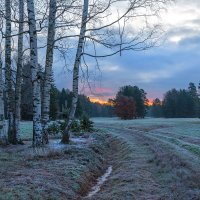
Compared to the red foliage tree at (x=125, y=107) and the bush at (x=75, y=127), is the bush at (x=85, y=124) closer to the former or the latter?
the bush at (x=75, y=127)

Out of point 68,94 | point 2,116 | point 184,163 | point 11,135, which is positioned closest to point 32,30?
point 2,116

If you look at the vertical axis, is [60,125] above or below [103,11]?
below

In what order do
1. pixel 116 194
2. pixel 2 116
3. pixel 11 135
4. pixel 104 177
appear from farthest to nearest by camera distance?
pixel 11 135 < pixel 2 116 < pixel 104 177 < pixel 116 194

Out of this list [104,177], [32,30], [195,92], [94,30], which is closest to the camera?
[104,177]

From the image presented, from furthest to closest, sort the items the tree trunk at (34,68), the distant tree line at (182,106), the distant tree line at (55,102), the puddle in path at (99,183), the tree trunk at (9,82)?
1. the distant tree line at (182,106)
2. the distant tree line at (55,102)
3. the tree trunk at (9,82)
4. the tree trunk at (34,68)
5. the puddle in path at (99,183)

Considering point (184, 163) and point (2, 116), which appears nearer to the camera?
point (184, 163)

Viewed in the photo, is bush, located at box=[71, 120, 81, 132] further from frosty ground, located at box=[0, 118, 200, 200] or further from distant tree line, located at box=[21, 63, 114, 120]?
frosty ground, located at box=[0, 118, 200, 200]

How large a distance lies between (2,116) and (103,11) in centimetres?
726

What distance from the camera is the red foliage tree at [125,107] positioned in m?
104

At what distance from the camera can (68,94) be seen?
101250 millimetres

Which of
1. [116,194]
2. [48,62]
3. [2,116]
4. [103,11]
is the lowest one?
[116,194]

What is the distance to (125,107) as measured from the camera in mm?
105188

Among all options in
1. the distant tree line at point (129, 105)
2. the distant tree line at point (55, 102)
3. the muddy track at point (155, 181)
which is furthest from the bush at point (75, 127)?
the distant tree line at point (129, 105)

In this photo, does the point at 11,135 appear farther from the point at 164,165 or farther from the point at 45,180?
the point at 45,180
